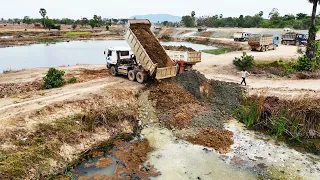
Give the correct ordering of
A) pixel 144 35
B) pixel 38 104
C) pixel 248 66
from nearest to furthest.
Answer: pixel 38 104 → pixel 144 35 → pixel 248 66

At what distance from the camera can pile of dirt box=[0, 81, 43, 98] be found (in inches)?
686

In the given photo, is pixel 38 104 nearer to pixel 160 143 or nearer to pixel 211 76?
pixel 160 143

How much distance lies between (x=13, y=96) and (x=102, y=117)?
6.58 meters

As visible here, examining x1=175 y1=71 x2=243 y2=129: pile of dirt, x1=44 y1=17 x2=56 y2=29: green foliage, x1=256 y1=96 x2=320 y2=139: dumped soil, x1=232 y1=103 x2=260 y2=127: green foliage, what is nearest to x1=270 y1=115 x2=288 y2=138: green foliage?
x1=256 y1=96 x2=320 y2=139: dumped soil

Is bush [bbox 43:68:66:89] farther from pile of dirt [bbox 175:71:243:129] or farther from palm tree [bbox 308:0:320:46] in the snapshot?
palm tree [bbox 308:0:320:46]

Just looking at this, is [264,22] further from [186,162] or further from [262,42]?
[186,162]

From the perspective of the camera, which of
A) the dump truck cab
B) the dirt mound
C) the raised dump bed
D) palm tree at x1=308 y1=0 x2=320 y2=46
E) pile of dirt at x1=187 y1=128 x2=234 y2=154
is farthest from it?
palm tree at x1=308 y1=0 x2=320 y2=46

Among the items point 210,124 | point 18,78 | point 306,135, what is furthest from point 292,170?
point 18,78

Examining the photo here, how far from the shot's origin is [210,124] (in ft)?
47.2

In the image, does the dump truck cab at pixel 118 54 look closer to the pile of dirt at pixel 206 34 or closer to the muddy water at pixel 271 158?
the muddy water at pixel 271 158

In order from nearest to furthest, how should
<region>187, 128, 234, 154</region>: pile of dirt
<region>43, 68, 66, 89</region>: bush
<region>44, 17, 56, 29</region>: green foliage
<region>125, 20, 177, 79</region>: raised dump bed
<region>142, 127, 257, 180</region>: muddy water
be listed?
<region>142, 127, 257, 180</region>: muddy water, <region>187, 128, 234, 154</region>: pile of dirt, <region>125, 20, 177, 79</region>: raised dump bed, <region>43, 68, 66, 89</region>: bush, <region>44, 17, 56, 29</region>: green foliage

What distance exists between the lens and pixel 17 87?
18359 millimetres

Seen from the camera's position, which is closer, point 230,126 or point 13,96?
point 230,126

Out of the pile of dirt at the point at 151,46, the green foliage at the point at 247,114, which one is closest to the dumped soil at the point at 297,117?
the green foliage at the point at 247,114
